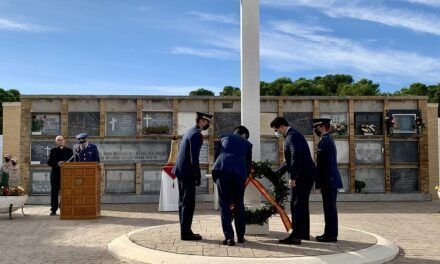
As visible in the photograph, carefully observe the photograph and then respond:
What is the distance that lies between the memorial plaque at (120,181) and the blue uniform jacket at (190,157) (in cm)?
797

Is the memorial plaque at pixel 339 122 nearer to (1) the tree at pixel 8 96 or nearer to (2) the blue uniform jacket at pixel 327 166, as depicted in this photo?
(2) the blue uniform jacket at pixel 327 166

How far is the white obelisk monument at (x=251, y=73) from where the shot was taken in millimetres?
8500

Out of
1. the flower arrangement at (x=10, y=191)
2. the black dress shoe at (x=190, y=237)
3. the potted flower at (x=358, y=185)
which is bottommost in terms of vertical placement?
the black dress shoe at (x=190, y=237)

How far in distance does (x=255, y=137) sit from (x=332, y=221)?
188cm

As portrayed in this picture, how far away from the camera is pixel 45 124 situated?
50.1 ft

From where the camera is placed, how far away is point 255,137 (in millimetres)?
8516

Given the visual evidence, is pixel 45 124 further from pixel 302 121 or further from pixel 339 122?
pixel 339 122

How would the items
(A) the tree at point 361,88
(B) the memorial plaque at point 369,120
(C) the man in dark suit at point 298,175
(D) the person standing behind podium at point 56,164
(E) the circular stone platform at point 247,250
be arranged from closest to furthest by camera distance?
(E) the circular stone platform at point 247,250, (C) the man in dark suit at point 298,175, (D) the person standing behind podium at point 56,164, (B) the memorial plaque at point 369,120, (A) the tree at point 361,88

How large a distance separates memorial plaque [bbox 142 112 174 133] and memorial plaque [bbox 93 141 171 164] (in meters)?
0.52

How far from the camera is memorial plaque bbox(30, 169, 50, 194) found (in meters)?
15.0

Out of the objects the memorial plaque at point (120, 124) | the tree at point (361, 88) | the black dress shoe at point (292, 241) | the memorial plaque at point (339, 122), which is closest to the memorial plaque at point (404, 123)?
the memorial plaque at point (339, 122)

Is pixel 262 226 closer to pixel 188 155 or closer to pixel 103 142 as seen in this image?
pixel 188 155

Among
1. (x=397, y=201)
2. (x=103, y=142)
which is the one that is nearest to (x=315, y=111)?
(x=397, y=201)

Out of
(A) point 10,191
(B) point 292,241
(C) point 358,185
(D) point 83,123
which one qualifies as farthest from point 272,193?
(D) point 83,123
